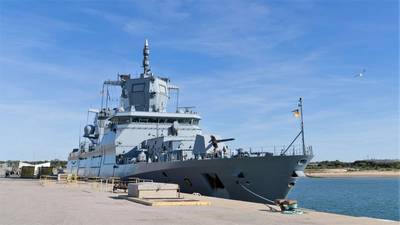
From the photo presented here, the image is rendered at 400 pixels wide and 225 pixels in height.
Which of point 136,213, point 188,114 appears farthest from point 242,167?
point 188,114

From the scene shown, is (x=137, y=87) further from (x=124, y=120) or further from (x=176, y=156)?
(x=176, y=156)

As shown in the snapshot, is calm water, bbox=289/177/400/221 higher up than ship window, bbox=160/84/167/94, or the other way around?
ship window, bbox=160/84/167/94

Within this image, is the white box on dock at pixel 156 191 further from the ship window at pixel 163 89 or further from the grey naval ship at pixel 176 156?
the ship window at pixel 163 89

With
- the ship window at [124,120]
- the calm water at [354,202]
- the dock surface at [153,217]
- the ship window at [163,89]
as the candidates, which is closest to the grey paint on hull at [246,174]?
the dock surface at [153,217]

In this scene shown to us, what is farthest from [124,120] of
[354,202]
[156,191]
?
[354,202]

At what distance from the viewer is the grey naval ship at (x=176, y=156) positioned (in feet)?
69.1

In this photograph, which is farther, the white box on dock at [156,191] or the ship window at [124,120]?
the ship window at [124,120]

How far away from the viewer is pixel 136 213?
1237cm

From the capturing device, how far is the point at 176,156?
25219 millimetres

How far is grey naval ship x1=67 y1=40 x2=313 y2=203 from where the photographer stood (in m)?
21.1

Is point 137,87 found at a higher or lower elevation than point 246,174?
higher

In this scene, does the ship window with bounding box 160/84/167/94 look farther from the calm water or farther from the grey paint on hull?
the grey paint on hull

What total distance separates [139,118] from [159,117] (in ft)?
4.44

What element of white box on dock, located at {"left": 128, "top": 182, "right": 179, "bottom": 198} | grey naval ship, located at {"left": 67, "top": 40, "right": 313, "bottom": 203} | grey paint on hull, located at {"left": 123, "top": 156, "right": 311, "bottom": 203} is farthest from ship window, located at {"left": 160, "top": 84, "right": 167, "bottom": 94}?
white box on dock, located at {"left": 128, "top": 182, "right": 179, "bottom": 198}
